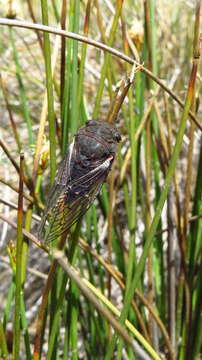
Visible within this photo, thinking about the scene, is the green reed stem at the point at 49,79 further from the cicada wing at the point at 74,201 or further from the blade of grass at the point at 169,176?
the blade of grass at the point at 169,176

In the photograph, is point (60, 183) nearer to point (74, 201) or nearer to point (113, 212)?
point (74, 201)

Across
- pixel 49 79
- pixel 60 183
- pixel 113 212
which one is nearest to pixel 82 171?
pixel 60 183

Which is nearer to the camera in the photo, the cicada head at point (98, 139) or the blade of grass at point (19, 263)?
the blade of grass at point (19, 263)

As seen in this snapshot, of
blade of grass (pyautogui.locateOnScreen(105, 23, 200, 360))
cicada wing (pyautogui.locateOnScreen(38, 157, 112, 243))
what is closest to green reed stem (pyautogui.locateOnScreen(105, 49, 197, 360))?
blade of grass (pyautogui.locateOnScreen(105, 23, 200, 360))

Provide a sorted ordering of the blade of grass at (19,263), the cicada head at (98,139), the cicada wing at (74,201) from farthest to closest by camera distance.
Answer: the cicada head at (98,139) < the cicada wing at (74,201) < the blade of grass at (19,263)

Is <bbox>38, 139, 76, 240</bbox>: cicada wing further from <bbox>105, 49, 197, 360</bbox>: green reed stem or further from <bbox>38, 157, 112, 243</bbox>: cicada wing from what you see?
<bbox>105, 49, 197, 360</bbox>: green reed stem

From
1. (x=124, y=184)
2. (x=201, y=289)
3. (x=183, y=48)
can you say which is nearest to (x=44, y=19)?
(x=124, y=184)

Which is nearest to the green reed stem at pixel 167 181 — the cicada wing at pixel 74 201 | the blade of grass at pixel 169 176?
the blade of grass at pixel 169 176

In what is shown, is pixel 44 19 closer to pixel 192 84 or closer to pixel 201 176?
pixel 192 84
